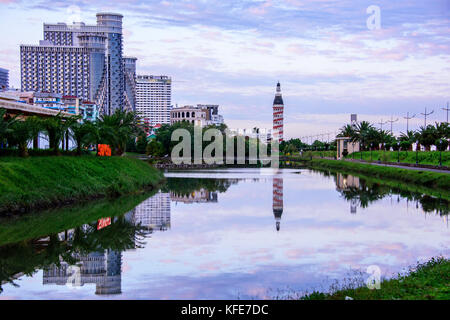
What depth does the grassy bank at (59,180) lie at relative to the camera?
21062mm

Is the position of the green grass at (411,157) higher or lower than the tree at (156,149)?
lower

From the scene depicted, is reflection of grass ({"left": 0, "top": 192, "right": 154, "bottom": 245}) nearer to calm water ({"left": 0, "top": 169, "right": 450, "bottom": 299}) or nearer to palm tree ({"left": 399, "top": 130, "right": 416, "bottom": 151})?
calm water ({"left": 0, "top": 169, "right": 450, "bottom": 299})

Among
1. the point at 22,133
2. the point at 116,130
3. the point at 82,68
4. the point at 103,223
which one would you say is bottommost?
the point at 103,223

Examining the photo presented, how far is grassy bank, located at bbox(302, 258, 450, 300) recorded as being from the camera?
350 inches

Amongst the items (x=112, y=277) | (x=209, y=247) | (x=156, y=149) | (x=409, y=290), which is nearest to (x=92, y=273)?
(x=112, y=277)

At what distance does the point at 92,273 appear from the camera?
1285cm

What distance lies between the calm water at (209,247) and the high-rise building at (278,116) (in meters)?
133

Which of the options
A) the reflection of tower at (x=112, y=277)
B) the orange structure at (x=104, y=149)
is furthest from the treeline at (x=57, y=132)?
the reflection of tower at (x=112, y=277)

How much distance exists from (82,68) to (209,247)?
184104 mm

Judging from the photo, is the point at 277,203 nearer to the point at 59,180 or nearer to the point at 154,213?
the point at 154,213

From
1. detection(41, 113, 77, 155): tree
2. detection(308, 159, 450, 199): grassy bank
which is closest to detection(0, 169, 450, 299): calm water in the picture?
detection(41, 113, 77, 155): tree

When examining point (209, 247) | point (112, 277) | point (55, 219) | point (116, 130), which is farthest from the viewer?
point (116, 130)

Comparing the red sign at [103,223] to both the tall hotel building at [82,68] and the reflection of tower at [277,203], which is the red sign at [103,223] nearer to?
the reflection of tower at [277,203]
